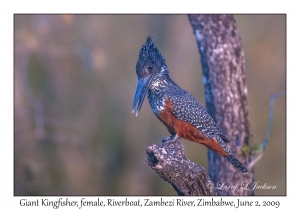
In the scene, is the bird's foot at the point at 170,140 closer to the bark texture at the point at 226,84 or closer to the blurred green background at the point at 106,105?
the bark texture at the point at 226,84

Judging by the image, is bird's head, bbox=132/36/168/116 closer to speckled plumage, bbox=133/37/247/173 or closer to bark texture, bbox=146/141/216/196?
speckled plumage, bbox=133/37/247/173

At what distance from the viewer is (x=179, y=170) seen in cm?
418

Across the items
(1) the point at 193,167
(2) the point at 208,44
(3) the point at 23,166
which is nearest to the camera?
(1) the point at 193,167

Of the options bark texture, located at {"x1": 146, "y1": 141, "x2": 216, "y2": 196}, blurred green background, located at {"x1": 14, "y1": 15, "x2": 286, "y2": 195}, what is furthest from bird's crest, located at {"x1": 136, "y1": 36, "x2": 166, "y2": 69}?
blurred green background, located at {"x1": 14, "y1": 15, "x2": 286, "y2": 195}

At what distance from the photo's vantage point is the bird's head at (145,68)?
15.5 feet

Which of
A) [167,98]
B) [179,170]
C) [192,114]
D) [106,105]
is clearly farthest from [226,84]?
[106,105]

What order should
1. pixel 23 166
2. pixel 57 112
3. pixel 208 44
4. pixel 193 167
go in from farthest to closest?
pixel 57 112
pixel 23 166
pixel 208 44
pixel 193 167

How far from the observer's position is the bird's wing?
Result: 4770 millimetres

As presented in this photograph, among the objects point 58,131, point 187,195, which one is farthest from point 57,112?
point 187,195

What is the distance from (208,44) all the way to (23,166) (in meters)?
4.15

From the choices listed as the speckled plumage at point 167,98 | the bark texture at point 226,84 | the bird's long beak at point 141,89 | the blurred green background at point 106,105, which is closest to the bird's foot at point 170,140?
the speckled plumage at point 167,98

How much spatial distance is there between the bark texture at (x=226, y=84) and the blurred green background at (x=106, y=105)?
2.15m

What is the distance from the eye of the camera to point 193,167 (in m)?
4.23

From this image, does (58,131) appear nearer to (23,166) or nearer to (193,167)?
(23,166)
